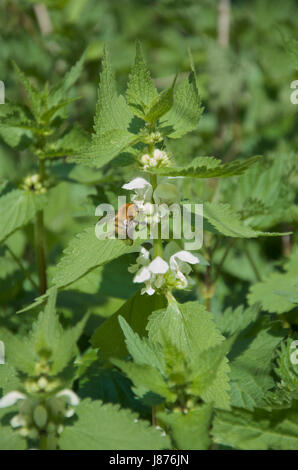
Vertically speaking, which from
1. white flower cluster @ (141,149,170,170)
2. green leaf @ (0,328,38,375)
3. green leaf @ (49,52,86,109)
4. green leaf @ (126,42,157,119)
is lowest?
green leaf @ (0,328,38,375)

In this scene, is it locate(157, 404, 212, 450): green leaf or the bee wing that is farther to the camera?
the bee wing

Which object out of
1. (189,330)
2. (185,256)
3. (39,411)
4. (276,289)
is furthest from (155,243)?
(276,289)

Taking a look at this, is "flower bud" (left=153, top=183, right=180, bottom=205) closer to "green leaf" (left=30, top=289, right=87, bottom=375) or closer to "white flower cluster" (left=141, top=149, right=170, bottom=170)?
"white flower cluster" (left=141, top=149, right=170, bottom=170)

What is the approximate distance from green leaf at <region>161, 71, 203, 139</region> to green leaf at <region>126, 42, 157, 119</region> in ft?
0.25

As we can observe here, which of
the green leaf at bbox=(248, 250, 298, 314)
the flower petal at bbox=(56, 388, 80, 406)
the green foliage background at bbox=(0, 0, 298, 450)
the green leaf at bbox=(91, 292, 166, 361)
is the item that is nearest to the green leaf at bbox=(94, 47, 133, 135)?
the green foliage background at bbox=(0, 0, 298, 450)

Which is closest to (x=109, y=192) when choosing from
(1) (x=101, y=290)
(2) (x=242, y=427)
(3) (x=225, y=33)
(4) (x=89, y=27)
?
(1) (x=101, y=290)

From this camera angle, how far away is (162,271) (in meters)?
1.03

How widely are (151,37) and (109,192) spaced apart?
2553 millimetres

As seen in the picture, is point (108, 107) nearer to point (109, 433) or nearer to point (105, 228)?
point (105, 228)

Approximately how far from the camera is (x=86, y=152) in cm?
98

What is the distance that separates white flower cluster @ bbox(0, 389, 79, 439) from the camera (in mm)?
908

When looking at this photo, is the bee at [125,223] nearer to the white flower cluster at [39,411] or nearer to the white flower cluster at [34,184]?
the white flower cluster at [39,411]

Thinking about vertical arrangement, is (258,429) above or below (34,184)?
below

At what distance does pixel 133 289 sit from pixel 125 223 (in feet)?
1.64
